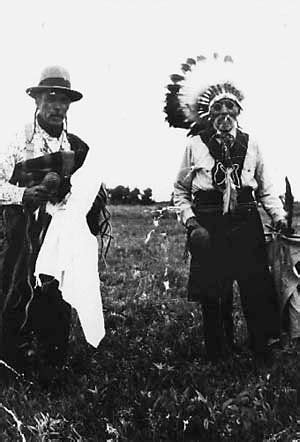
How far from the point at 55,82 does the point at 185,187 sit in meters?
1.45

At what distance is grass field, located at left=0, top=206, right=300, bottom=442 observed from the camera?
13.3 feet

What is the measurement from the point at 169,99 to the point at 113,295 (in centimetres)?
346

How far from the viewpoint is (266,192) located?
5.50m

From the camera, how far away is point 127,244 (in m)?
13.4

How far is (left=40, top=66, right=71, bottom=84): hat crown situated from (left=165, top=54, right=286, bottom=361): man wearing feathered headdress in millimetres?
1130

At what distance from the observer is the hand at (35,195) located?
4934mm

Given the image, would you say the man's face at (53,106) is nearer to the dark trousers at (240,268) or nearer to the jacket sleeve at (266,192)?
the dark trousers at (240,268)

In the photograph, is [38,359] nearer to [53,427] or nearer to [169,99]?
[53,427]

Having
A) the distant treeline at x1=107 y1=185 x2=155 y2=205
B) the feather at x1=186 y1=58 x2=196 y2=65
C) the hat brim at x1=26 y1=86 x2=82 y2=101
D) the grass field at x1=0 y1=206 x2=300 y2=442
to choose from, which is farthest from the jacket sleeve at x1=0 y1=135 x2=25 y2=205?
the distant treeline at x1=107 y1=185 x2=155 y2=205

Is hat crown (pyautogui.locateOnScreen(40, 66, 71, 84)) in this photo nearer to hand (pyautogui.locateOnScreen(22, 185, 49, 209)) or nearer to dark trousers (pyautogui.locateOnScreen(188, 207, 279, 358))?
hand (pyautogui.locateOnScreen(22, 185, 49, 209))

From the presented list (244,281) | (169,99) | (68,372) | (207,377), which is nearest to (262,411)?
(207,377)

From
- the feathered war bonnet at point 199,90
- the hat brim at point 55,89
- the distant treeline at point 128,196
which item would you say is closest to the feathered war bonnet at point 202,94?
the feathered war bonnet at point 199,90

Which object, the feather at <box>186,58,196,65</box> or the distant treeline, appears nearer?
the feather at <box>186,58,196,65</box>

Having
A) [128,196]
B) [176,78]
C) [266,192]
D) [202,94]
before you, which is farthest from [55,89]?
[128,196]
